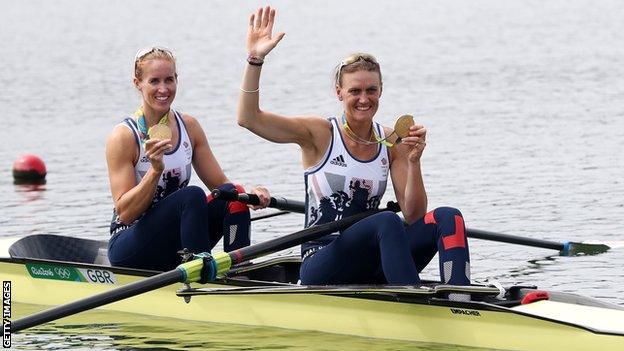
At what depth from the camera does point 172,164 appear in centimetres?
1136

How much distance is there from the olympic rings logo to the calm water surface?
1.43ft

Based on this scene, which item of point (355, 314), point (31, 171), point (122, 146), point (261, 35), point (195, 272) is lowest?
point (355, 314)

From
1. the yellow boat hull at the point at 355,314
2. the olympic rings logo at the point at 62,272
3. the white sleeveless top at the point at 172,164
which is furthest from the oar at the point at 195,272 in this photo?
the olympic rings logo at the point at 62,272

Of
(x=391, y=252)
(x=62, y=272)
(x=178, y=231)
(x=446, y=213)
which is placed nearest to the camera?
(x=391, y=252)

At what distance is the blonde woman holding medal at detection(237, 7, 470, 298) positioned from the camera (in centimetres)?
999

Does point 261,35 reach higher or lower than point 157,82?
higher

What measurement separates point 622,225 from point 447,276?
6.57 m

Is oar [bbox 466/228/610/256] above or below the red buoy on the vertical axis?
below

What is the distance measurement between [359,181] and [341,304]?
904 millimetres

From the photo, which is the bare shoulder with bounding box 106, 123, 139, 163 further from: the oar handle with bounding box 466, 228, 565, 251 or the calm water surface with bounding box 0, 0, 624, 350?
the oar handle with bounding box 466, 228, 565, 251

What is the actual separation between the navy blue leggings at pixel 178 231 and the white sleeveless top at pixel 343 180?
3.01 ft

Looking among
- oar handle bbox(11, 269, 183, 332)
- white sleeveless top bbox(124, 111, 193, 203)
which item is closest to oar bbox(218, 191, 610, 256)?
white sleeveless top bbox(124, 111, 193, 203)

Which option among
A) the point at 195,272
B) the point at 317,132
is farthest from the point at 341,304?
the point at 317,132

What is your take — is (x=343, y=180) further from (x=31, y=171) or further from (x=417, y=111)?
(x=417, y=111)
